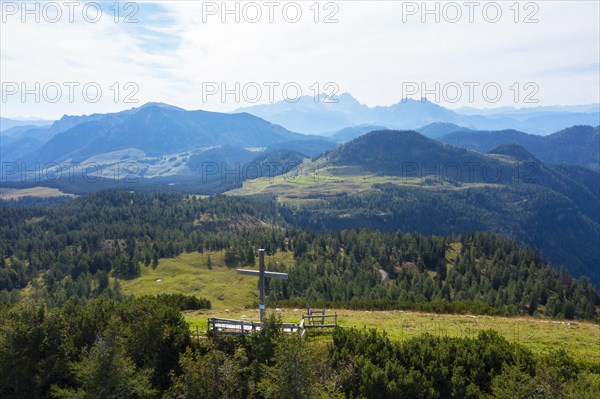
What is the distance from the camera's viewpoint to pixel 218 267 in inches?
7692

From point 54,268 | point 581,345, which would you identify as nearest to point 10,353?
point 581,345

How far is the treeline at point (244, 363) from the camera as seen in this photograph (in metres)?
30.0

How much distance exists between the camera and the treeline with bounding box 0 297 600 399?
30016 millimetres

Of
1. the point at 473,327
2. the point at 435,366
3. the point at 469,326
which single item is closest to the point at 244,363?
the point at 435,366

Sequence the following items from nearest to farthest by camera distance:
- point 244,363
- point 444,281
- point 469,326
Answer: point 244,363, point 469,326, point 444,281

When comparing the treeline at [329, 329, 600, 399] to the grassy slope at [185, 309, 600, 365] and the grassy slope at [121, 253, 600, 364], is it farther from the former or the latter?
the grassy slope at [121, 253, 600, 364]

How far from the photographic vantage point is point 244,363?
120 feet

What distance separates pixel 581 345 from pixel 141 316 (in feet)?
151

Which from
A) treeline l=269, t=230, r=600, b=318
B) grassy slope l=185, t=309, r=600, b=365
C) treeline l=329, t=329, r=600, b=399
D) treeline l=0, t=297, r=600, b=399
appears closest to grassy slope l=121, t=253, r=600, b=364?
grassy slope l=185, t=309, r=600, b=365

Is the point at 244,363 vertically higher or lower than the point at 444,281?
higher

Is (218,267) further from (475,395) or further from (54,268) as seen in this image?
(475,395)

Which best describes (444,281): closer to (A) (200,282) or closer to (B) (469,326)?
(A) (200,282)

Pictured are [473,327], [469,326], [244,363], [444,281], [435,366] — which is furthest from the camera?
[444,281]

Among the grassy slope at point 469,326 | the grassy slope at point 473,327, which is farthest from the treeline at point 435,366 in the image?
the grassy slope at point 469,326
